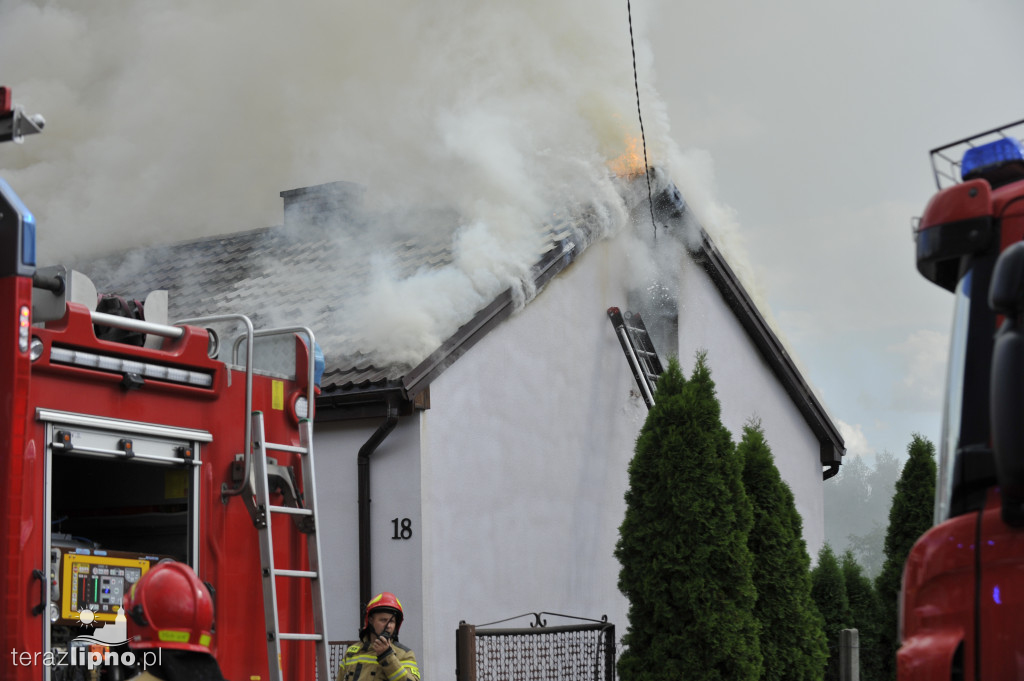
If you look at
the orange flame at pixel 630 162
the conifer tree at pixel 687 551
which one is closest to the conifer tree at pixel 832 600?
the conifer tree at pixel 687 551

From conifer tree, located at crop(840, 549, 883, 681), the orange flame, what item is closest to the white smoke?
the orange flame

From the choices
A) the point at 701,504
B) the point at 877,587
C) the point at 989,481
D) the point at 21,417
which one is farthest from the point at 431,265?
the point at 989,481

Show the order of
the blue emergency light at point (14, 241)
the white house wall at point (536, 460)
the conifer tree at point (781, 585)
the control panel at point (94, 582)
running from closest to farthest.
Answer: the blue emergency light at point (14, 241)
the control panel at point (94, 582)
the white house wall at point (536, 460)
the conifer tree at point (781, 585)

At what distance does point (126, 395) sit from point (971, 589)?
318 centimetres

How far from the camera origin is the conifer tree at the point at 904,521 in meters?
14.4

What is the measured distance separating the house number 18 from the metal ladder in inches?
138

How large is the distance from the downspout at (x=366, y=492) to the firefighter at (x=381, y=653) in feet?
10.5

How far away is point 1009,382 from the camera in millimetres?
3367

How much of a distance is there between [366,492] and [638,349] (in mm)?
4331

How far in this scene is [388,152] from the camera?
14.4 meters

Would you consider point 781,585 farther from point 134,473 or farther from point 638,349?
point 134,473

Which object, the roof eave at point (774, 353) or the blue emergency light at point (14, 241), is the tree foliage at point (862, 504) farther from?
the blue emergency light at point (14, 241)

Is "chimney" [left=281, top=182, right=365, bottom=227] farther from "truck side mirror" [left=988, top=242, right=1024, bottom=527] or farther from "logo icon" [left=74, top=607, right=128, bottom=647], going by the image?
"truck side mirror" [left=988, top=242, right=1024, bottom=527]

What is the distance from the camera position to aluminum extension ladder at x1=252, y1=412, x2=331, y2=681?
542 centimetres
